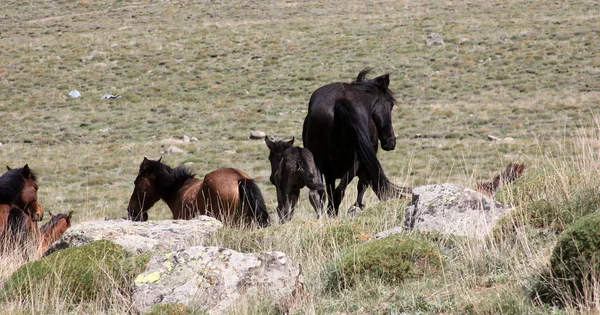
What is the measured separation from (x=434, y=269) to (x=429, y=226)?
972 millimetres

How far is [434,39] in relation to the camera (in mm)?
41312

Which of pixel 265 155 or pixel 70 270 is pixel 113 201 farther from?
A: pixel 70 270

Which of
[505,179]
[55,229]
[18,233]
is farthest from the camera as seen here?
[505,179]

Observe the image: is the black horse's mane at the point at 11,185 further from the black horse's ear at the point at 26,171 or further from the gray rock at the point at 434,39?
the gray rock at the point at 434,39

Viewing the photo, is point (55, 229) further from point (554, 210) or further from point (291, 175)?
point (554, 210)

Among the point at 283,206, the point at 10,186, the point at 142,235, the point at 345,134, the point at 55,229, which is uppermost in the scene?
the point at 345,134

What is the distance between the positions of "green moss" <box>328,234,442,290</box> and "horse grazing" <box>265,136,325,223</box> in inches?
101

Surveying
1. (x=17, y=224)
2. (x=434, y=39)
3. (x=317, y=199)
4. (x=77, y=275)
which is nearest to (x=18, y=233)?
(x=17, y=224)

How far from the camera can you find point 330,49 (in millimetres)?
42188

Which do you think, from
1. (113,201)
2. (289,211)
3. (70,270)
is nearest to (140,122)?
(113,201)

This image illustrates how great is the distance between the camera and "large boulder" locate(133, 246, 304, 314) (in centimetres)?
518

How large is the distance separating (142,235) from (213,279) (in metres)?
2.09

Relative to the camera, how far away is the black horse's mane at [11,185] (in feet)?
29.2

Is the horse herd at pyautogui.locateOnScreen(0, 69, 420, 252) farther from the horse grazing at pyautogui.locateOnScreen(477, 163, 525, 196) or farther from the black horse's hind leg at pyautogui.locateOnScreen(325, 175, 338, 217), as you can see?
the horse grazing at pyautogui.locateOnScreen(477, 163, 525, 196)
